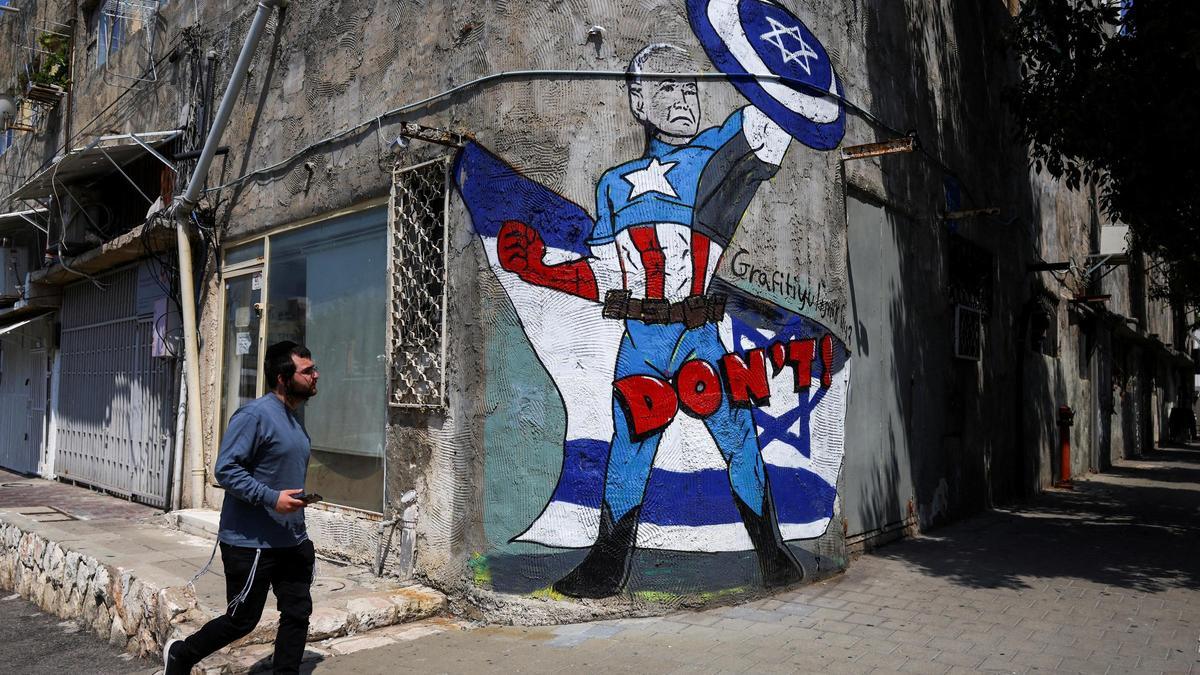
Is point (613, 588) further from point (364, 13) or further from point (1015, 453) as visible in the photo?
point (1015, 453)

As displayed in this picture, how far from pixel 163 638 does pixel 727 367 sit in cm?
412

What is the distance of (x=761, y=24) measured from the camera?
672cm

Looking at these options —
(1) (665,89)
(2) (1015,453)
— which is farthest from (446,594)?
(2) (1015,453)

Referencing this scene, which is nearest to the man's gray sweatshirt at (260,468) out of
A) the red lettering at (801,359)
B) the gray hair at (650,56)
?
the gray hair at (650,56)

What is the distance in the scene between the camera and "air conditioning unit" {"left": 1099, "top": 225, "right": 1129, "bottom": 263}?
1672cm

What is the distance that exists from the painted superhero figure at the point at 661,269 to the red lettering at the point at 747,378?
0.08 metres

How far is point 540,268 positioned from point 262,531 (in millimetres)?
2564

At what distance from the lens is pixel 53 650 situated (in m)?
6.13

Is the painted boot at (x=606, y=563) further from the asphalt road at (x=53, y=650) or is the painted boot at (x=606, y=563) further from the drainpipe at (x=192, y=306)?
the drainpipe at (x=192, y=306)

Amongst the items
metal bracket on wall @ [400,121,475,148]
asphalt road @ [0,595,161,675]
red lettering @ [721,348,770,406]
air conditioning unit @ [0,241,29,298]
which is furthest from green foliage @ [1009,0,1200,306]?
air conditioning unit @ [0,241,29,298]

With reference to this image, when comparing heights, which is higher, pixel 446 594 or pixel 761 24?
pixel 761 24

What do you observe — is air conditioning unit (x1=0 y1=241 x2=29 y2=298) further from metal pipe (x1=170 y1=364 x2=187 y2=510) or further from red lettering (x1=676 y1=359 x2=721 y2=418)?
red lettering (x1=676 y1=359 x2=721 y2=418)

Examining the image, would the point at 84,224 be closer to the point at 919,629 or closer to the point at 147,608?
the point at 147,608

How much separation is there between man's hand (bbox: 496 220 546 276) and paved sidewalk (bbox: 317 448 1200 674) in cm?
242
